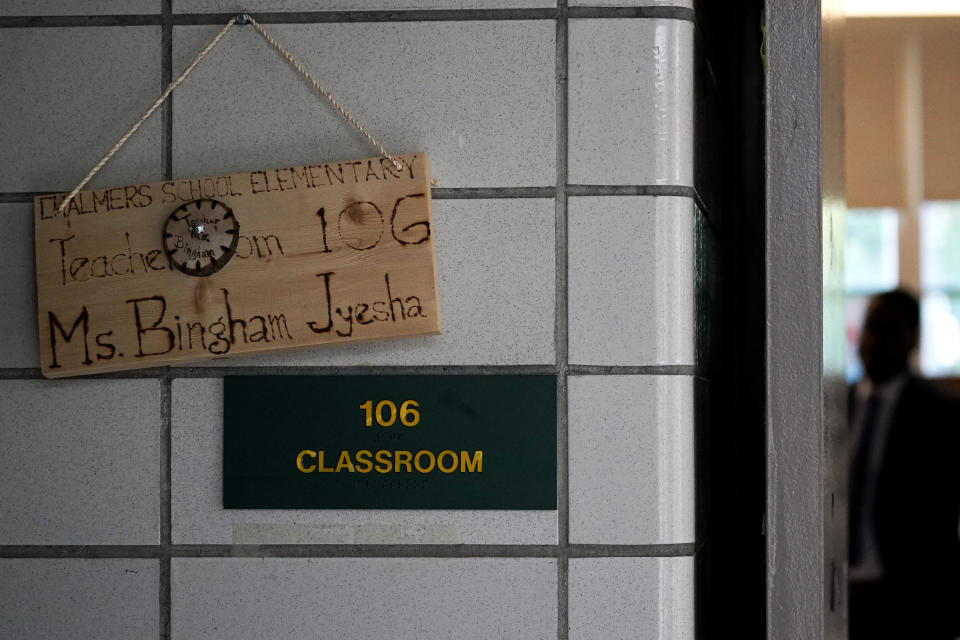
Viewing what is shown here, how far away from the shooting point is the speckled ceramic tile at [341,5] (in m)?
1.48

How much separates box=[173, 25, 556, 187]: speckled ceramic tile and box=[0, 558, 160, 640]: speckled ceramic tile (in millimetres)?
597

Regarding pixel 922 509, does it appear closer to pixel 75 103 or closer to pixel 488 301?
pixel 488 301

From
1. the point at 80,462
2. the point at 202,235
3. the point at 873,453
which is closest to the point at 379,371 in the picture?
the point at 202,235

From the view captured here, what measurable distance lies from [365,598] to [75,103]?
86cm

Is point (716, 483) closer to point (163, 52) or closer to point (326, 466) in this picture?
point (326, 466)

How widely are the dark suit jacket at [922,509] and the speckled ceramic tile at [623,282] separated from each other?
2.51 meters

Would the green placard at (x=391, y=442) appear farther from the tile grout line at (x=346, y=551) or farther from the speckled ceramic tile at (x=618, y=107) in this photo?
the speckled ceramic tile at (x=618, y=107)

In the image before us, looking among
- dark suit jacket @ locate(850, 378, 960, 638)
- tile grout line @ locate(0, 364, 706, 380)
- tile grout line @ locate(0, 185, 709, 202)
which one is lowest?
dark suit jacket @ locate(850, 378, 960, 638)

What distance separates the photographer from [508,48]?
1484 millimetres

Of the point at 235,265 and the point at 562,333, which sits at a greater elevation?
the point at 235,265

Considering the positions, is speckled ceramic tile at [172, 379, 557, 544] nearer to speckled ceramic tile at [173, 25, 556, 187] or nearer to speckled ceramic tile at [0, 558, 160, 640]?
speckled ceramic tile at [0, 558, 160, 640]

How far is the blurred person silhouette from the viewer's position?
356 centimetres

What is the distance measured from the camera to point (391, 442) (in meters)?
1.46

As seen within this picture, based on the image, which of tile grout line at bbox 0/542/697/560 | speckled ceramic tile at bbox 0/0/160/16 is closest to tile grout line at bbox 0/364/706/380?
tile grout line at bbox 0/542/697/560
